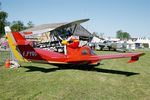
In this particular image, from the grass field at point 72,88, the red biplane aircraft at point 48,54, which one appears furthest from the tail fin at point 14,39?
the grass field at point 72,88

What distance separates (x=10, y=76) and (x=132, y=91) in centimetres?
706

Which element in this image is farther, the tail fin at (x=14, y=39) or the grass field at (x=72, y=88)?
the tail fin at (x=14, y=39)

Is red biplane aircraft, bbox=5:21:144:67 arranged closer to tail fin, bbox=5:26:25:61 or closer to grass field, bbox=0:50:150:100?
tail fin, bbox=5:26:25:61

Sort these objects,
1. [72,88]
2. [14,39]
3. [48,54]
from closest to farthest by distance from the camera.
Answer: [72,88] < [14,39] < [48,54]

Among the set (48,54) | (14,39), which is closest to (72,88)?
(48,54)

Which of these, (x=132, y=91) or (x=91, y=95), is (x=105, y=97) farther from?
(x=132, y=91)

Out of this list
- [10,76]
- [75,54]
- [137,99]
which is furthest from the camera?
[75,54]

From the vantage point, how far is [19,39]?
1355cm

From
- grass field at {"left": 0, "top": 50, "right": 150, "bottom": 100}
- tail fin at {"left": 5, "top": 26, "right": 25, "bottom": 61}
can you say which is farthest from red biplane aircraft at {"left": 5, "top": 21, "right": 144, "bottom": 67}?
grass field at {"left": 0, "top": 50, "right": 150, "bottom": 100}

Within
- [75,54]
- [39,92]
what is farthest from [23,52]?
[39,92]

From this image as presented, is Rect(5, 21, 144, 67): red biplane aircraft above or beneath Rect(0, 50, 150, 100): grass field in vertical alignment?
above

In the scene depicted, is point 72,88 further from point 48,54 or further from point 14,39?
point 14,39

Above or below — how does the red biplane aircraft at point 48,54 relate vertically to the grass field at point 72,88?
above

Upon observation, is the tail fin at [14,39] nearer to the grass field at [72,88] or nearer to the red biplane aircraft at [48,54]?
the red biplane aircraft at [48,54]
